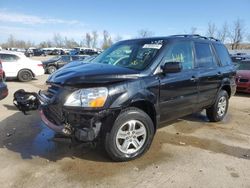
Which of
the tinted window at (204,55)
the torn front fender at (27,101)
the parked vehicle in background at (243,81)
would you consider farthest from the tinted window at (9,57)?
the tinted window at (204,55)

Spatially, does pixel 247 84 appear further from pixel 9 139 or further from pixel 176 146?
pixel 9 139

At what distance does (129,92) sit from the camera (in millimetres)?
3969

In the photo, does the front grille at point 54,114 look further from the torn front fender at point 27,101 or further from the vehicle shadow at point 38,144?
the torn front fender at point 27,101

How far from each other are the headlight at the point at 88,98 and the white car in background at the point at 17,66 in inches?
439

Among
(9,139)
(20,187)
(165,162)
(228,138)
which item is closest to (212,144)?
(228,138)

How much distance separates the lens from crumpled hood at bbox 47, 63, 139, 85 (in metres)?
3.81

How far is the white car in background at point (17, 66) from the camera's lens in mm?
13703

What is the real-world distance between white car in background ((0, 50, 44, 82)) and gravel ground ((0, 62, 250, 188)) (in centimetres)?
863

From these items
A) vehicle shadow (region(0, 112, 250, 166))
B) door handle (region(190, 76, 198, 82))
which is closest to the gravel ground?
vehicle shadow (region(0, 112, 250, 166))

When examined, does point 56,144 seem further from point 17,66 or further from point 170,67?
point 17,66

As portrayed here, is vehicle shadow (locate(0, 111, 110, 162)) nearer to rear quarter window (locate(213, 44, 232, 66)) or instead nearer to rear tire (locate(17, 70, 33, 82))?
rear quarter window (locate(213, 44, 232, 66))

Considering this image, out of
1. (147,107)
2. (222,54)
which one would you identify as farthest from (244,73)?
(147,107)

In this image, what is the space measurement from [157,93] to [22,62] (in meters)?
11.4

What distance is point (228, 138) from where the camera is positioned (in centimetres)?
543
